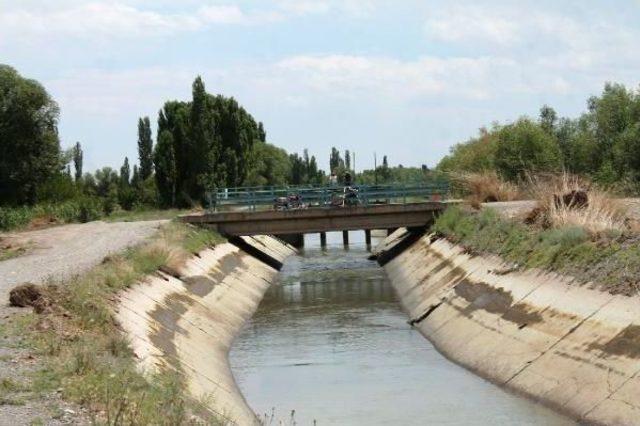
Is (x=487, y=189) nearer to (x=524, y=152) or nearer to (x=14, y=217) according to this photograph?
(x=524, y=152)

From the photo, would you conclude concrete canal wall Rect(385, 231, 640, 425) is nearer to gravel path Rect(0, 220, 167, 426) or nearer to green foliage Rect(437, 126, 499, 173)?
gravel path Rect(0, 220, 167, 426)

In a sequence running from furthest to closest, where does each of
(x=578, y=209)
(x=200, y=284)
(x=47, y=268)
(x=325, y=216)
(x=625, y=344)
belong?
(x=325, y=216) → (x=200, y=284) → (x=47, y=268) → (x=578, y=209) → (x=625, y=344)

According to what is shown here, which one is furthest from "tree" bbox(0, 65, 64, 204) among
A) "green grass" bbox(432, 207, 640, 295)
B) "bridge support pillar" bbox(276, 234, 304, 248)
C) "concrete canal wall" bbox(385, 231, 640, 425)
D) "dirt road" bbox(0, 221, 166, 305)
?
"concrete canal wall" bbox(385, 231, 640, 425)

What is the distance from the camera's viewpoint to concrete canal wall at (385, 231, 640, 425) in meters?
16.0

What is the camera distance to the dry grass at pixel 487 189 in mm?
49875

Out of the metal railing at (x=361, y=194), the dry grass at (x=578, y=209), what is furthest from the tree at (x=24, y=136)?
the dry grass at (x=578, y=209)

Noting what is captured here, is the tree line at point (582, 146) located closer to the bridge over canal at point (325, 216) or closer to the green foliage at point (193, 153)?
the bridge over canal at point (325, 216)

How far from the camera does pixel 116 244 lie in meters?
37.2

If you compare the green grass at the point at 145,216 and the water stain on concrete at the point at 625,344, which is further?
the green grass at the point at 145,216

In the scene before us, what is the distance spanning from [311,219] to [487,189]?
34.1ft

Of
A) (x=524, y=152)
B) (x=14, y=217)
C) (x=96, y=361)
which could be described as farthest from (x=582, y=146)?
(x=96, y=361)

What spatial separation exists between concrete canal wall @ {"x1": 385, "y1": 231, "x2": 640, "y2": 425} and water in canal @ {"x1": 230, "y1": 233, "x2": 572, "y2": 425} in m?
0.49

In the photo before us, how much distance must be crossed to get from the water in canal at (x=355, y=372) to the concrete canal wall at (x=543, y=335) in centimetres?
49

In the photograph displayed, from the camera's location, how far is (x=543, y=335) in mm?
20078
